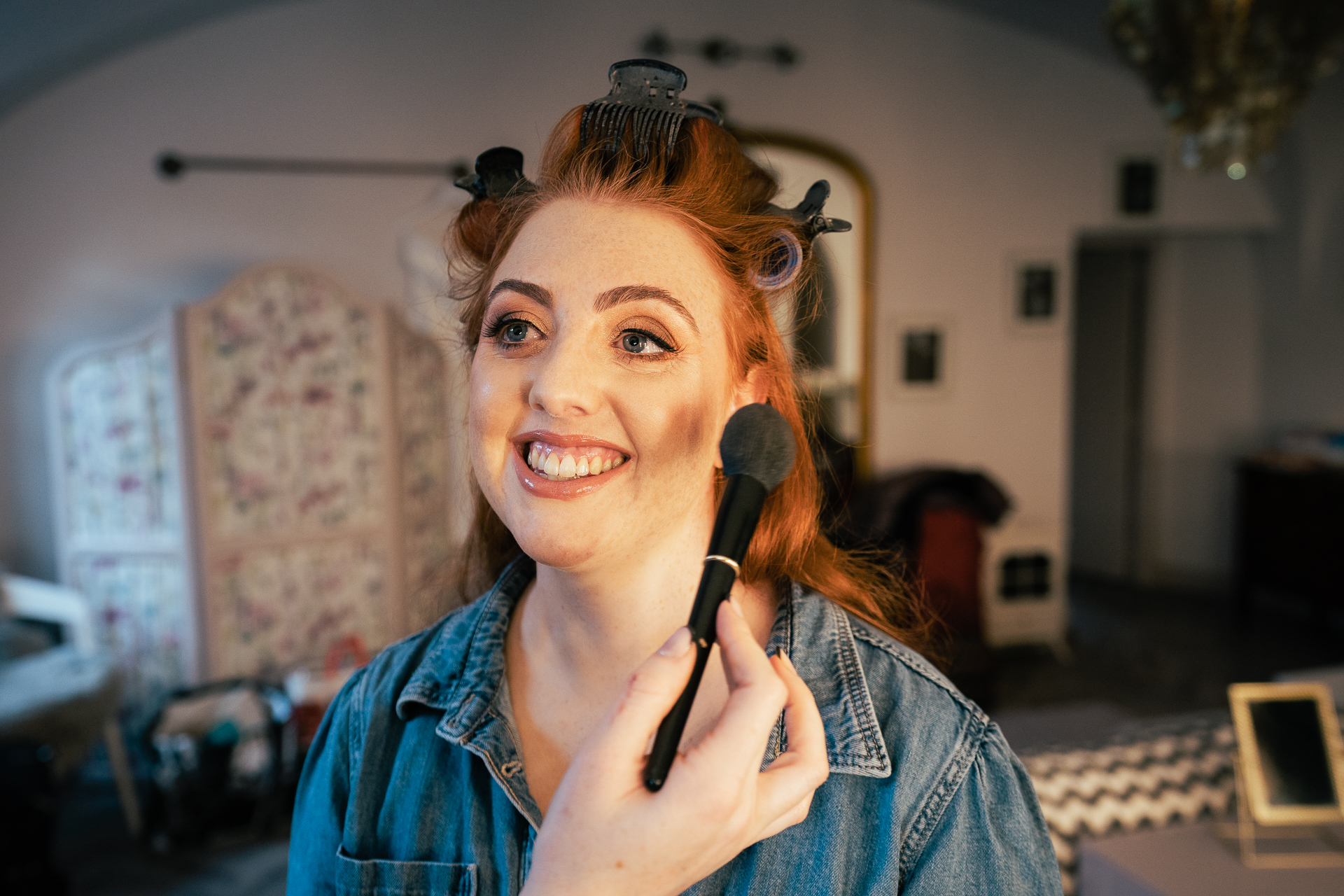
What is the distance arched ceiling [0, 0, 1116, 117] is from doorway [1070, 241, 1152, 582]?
2.06 m

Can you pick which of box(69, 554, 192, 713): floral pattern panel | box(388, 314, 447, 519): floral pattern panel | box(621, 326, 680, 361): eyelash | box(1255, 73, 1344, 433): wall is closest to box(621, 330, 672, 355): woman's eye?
box(621, 326, 680, 361): eyelash

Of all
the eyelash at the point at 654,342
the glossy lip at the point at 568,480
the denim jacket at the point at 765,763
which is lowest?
the denim jacket at the point at 765,763

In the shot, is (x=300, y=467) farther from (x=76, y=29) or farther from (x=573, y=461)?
(x=573, y=461)

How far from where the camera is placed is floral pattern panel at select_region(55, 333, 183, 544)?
2889 mm

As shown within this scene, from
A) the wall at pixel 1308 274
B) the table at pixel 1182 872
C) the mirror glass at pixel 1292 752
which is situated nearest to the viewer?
the table at pixel 1182 872

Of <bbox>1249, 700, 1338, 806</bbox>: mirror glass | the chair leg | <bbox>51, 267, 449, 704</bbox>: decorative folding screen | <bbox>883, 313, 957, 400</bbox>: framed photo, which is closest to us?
<bbox>1249, 700, 1338, 806</bbox>: mirror glass

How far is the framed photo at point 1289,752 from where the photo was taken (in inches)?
49.6

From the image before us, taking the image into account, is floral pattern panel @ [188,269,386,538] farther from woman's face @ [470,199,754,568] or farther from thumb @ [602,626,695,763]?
thumb @ [602,626,695,763]

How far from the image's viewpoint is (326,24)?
3.47 metres

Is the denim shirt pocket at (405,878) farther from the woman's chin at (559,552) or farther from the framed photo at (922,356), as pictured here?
the framed photo at (922,356)

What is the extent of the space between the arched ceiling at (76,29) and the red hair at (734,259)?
2.77 m

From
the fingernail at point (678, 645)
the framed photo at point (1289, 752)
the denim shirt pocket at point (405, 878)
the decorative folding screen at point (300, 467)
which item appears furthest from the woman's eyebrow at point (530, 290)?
the decorative folding screen at point (300, 467)

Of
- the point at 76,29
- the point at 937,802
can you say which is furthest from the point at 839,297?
the point at 937,802

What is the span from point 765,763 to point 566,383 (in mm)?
413
